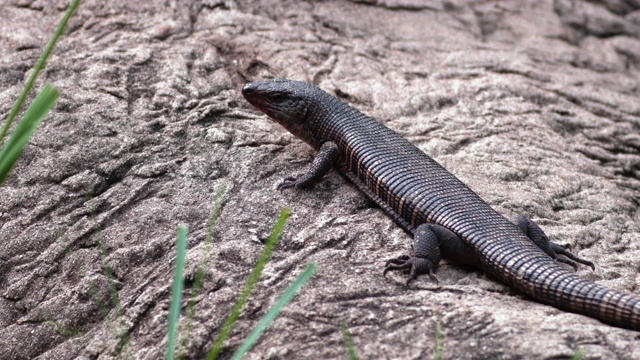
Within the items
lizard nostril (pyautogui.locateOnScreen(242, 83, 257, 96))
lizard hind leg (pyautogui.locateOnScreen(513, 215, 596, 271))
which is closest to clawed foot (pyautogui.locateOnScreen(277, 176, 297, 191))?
lizard nostril (pyautogui.locateOnScreen(242, 83, 257, 96))

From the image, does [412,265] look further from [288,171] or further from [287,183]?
[288,171]

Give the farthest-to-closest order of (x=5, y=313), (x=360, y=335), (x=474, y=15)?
(x=474, y=15) < (x=5, y=313) < (x=360, y=335)

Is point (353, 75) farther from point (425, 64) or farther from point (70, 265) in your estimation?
point (70, 265)

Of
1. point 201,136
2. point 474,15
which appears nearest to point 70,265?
point 201,136

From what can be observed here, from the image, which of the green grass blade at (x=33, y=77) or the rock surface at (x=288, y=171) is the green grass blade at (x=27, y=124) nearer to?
the green grass blade at (x=33, y=77)

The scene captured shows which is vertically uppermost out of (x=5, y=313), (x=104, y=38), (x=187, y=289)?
(x=104, y=38)

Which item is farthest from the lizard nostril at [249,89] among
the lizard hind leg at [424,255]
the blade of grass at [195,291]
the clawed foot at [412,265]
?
the clawed foot at [412,265]

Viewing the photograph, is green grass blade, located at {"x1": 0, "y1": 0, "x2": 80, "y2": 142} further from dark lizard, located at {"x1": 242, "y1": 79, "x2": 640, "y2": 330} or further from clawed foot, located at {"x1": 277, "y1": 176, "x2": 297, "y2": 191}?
clawed foot, located at {"x1": 277, "y1": 176, "x2": 297, "y2": 191}
